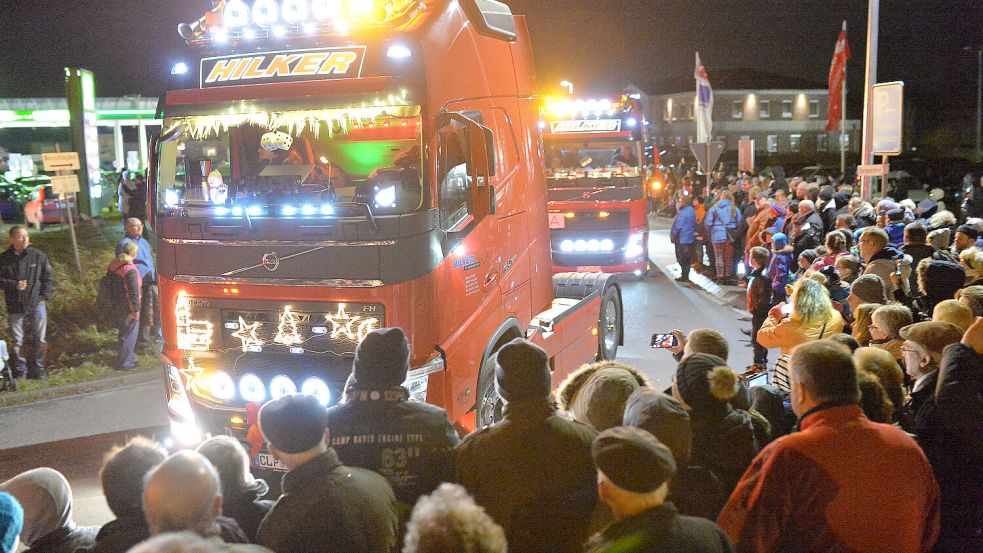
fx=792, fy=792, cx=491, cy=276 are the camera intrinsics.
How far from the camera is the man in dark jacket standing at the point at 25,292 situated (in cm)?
927

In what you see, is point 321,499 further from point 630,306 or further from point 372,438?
point 630,306

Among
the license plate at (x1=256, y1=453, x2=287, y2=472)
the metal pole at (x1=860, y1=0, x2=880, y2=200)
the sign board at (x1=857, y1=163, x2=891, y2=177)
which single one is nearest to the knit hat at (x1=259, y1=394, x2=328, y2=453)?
the license plate at (x1=256, y1=453, x2=287, y2=472)

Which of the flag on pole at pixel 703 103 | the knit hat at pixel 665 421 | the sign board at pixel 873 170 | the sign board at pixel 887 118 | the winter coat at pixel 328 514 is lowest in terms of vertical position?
the winter coat at pixel 328 514

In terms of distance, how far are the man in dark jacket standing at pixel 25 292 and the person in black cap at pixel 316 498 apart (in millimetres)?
7706

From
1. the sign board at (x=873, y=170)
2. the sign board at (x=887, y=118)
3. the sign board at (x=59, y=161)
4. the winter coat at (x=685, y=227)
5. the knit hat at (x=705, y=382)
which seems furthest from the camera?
the winter coat at (x=685, y=227)

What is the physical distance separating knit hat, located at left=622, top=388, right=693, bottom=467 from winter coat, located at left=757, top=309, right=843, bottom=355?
2708mm

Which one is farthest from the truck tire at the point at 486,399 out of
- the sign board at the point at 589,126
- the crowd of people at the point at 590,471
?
the sign board at the point at 589,126

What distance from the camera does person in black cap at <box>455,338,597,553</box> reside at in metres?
3.22

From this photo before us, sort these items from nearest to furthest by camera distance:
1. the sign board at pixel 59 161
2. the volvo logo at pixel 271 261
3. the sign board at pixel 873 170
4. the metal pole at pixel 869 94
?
the volvo logo at pixel 271 261 < the sign board at pixel 59 161 < the sign board at pixel 873 170 < the metal pole at pixel 869 94

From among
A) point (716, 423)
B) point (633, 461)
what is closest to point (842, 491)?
point (716, 423)

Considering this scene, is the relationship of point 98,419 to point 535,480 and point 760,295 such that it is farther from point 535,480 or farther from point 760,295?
point 760,295

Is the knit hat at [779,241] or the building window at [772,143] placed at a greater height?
the building window at [772,143]

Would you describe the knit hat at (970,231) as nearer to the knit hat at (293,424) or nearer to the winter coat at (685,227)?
the winter coat at (685,227)

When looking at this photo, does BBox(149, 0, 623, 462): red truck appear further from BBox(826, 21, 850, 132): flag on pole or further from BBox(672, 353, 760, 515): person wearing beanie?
BBox(826, 21, 850, 132): flag on pole
